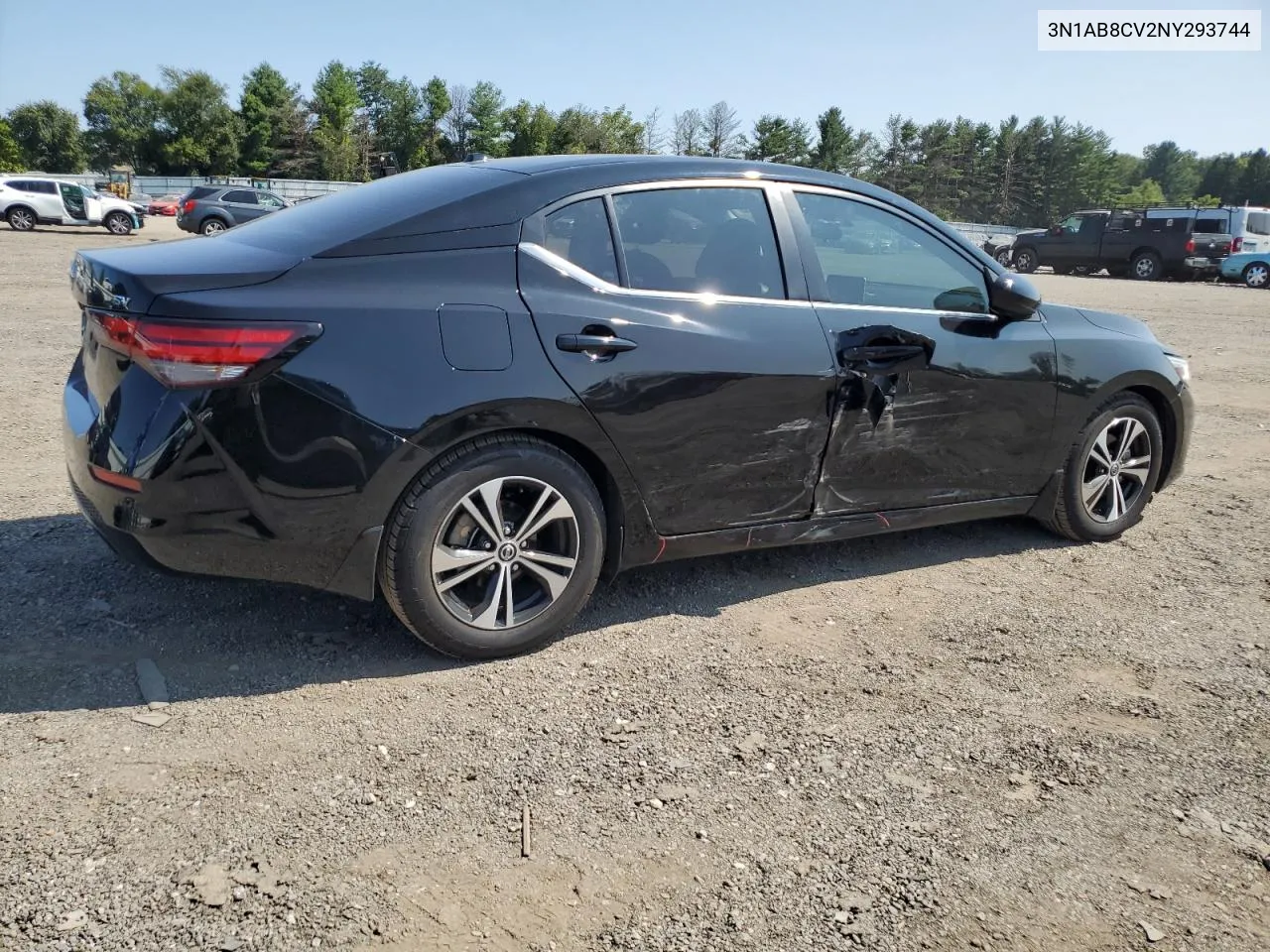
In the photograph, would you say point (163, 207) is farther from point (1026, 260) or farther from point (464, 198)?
point (464, 198)

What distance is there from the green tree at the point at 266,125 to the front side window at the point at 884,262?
3935 inches

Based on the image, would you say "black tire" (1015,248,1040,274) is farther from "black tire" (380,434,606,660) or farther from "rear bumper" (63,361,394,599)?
"rear bumper" (63,361,394,599)

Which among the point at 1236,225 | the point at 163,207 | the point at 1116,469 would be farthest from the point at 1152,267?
the point at 163,207

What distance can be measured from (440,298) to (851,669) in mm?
1873

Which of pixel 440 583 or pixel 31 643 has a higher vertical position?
pixel 440 583

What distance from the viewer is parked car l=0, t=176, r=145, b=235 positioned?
29250 mm

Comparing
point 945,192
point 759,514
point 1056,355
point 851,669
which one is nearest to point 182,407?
point 759,514

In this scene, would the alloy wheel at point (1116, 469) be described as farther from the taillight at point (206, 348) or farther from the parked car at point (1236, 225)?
the parked car at point (1236, 225)

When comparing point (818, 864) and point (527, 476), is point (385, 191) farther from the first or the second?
point (818, 864)

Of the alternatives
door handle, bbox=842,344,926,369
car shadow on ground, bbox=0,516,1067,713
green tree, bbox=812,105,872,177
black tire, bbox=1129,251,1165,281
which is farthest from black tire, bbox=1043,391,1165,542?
green tree, bbox=812,105,872,177

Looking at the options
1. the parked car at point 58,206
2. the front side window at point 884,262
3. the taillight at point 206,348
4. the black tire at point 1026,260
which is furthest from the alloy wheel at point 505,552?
the parked car at point 58,206

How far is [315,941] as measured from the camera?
2.16m

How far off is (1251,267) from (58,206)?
33.4m

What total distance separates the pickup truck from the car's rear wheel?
775mm
